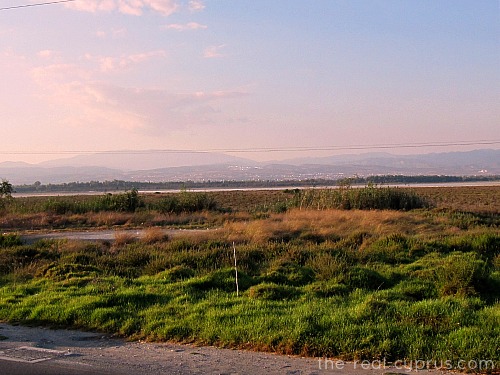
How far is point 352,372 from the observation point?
22.5 feet

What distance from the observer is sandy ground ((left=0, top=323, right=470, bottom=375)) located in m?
7.02

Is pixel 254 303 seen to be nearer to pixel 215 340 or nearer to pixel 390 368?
pixel 215 340

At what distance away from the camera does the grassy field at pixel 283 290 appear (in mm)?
7832

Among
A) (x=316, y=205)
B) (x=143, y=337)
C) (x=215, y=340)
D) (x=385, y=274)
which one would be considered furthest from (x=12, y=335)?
(x=316, y=205)

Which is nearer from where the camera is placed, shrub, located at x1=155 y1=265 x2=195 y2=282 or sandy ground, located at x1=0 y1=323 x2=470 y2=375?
sandy ground, located at x1=0 y1=323 x2=470 y2=375

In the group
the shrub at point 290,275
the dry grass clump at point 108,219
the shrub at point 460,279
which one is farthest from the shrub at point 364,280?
the dry grass clump at point 108,219

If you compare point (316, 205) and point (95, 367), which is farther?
point (316, 205)

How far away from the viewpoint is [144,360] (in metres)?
7.59

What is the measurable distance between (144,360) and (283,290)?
3991 mm

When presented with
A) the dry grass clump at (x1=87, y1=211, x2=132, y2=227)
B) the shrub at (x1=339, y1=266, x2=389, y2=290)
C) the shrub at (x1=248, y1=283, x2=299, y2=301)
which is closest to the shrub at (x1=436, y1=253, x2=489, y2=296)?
the shrub at (x1=339, y1=266, x2=389, y2=290)

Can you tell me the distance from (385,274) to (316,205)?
23031 mm

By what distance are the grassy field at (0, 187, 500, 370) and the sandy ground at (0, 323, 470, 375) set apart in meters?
0.32

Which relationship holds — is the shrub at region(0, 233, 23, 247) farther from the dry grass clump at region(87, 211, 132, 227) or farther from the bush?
the bush

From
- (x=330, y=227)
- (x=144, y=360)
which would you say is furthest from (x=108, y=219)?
(x=144, y=360)
